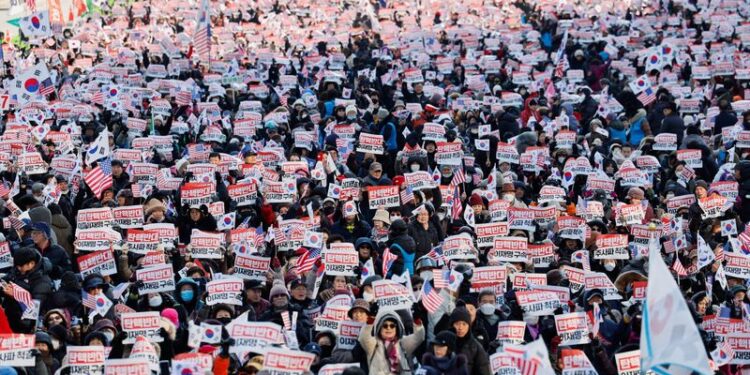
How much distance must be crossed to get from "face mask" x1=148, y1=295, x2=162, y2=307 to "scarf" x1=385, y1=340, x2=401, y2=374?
2.81 m

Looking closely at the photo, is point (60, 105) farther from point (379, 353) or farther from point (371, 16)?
point (371, 16)

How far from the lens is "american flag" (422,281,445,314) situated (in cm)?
1201

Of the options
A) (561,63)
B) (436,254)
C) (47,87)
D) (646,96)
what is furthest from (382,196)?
(561,63)

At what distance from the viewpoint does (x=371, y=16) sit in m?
37.8

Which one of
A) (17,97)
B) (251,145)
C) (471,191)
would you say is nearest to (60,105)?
(17,97)

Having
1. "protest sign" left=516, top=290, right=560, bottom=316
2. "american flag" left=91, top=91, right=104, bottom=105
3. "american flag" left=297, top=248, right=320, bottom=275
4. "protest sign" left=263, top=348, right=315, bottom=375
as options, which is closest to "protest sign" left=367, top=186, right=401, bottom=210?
"american flag" left=297, top=248, right=320, bottom=275

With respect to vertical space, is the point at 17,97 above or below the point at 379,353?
above

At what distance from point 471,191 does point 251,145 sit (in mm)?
3626

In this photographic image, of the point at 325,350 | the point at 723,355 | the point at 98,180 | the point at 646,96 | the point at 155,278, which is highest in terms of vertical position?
the point at 646,96

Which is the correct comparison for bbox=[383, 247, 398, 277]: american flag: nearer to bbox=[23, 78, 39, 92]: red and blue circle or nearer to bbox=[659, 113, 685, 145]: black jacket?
bbox=[659, 113, 685, 145]: black jacket

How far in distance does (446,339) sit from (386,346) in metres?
0.55

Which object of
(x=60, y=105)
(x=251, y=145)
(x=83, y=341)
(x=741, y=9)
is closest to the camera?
(x=83, y=341)

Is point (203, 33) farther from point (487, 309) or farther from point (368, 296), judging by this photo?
point (487, 309)

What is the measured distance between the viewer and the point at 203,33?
29.4m
